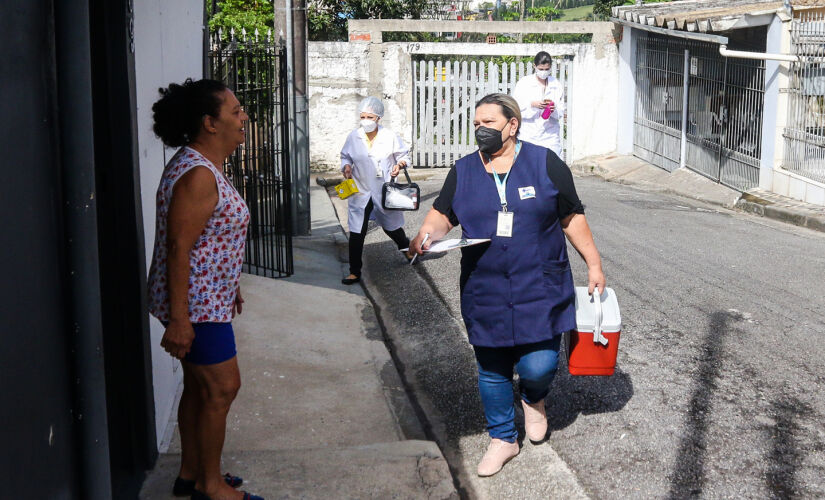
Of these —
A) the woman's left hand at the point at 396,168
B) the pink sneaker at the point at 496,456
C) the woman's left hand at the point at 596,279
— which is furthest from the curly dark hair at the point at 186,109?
the woman's left hand at the point at 396,168

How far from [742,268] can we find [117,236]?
609 cm

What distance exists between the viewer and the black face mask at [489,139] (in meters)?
4.36

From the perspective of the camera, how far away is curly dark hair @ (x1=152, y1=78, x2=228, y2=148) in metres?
3.76

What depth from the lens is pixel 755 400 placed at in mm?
5199

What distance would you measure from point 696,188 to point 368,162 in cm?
748

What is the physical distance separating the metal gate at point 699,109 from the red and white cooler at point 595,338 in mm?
9962

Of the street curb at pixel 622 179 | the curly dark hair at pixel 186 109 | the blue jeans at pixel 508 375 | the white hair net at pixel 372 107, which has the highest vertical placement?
the curly dark hair at pixel 186 109

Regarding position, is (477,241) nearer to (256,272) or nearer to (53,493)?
(53,493)

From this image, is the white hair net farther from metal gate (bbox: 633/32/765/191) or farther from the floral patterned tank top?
metal gate (bbox: 633/32/765/191)

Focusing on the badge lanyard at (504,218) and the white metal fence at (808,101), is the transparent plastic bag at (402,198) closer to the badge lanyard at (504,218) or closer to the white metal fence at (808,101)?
the badge lanyard at (504,218)

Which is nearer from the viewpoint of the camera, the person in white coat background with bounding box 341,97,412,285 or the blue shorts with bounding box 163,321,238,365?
the blue shorts with bounding box 163,321,238,365

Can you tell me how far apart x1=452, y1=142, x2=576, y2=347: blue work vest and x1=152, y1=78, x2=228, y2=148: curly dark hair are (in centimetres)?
122

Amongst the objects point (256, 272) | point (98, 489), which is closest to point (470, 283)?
point (98, 489)

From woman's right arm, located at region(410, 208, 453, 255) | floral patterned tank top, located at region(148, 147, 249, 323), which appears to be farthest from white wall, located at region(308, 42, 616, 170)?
floral patterned tank top, located at region(148, 147, 249, 323)
